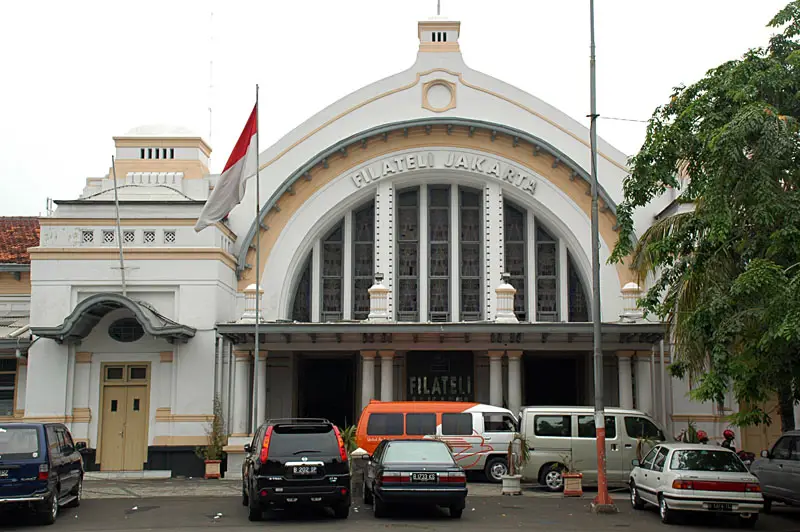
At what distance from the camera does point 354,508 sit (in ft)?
62.5

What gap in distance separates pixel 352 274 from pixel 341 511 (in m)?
A: 13.5

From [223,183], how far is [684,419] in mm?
15019

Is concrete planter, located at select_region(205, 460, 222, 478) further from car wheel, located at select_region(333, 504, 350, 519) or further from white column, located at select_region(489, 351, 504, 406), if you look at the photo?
car wheel, located at select_region(333, 504, 350, 519)

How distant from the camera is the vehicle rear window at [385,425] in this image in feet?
77.3

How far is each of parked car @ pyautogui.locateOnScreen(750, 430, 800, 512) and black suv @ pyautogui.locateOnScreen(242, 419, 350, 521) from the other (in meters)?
8.49

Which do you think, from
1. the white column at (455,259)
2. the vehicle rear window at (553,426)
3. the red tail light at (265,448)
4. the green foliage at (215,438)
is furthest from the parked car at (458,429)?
the red tail light at (265,448)

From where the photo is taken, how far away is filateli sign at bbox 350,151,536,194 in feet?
97.1

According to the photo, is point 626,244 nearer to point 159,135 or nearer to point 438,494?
point 438,494

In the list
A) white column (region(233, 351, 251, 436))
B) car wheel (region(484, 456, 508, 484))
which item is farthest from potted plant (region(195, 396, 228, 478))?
car wheel (region(484, 456, 508, 484))

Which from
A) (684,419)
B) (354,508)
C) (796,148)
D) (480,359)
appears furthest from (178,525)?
(684,419)

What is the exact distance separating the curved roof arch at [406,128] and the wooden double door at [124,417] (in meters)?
4.65

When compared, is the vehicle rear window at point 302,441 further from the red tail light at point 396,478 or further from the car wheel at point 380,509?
the car wheel at point 380,509

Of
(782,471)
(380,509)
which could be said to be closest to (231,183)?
(380,509)

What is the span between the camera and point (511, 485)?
69.8 feet
